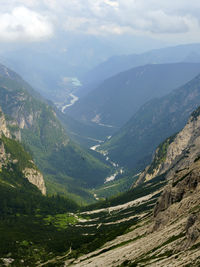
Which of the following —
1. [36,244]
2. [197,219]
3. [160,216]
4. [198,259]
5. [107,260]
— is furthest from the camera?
[36,244]

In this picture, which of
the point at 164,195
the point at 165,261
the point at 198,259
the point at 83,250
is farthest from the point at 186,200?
the point at 83,250

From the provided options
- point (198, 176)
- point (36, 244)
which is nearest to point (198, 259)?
point (198, 176)

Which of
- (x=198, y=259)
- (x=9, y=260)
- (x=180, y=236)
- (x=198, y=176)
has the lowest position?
(x=198, y=259)

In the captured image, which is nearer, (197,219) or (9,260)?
(197,219)

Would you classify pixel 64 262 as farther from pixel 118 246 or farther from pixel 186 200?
pixel 186 200

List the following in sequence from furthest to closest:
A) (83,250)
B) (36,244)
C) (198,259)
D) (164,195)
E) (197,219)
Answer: (36,244)
(83,250)
(164,195)
(197,219)
(198,259)

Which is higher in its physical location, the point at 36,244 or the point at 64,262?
the point at 36,244

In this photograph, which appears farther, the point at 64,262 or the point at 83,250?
the point at 83,250

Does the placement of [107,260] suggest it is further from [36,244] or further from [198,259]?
[36,244]

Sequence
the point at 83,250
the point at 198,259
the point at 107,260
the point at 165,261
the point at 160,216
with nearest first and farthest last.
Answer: the point at 198,259 < the point at 165,261 < the point at 107,260 < the point at 160,216 < the point at 83,250
